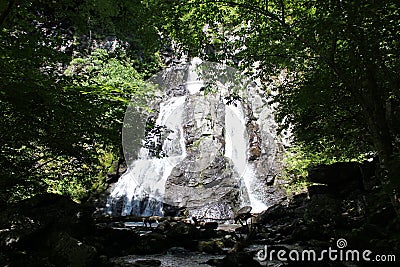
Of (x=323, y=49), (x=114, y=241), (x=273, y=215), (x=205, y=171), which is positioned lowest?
(x=114, y=241)

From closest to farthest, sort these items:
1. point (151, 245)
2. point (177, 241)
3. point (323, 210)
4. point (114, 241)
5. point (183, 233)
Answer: point (151, 245) < point (114, 241) < point (177, 241) < point (183, 233) < point (323, 210)

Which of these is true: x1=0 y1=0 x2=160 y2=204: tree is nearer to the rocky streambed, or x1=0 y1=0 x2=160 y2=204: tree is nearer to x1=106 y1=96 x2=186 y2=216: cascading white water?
the rocky streambed

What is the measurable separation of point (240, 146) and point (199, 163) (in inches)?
83.4

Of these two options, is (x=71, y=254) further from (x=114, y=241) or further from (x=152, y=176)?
(x=152, y=176)

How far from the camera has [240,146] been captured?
48.6 feet

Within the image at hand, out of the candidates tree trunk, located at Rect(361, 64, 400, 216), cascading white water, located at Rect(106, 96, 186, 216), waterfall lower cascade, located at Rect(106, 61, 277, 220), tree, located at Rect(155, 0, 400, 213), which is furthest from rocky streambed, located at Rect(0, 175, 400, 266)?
cascading white water, located at Rect(106, 96, 186, 216)

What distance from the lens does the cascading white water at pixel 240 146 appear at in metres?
14.2

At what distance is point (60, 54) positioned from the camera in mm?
4395

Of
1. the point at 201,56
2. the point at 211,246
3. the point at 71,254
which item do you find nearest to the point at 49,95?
the point at 71,254

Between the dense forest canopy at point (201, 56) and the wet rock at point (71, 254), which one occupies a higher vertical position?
the dense forest canopy at point (201, 56)

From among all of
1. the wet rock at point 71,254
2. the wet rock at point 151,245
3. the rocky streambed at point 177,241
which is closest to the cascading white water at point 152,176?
the rocky streambed at point 177,241

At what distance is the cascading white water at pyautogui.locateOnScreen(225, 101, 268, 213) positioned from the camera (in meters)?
14.2

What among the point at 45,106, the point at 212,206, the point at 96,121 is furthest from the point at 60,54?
the point at 212,206

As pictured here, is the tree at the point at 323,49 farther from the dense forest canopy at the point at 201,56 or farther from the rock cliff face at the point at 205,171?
the rock cliff face at the point at 205,171
